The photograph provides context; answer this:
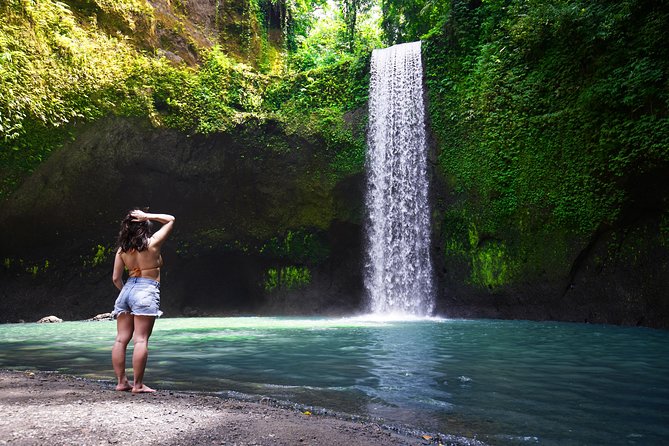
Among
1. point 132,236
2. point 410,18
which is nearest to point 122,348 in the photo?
point 132,236

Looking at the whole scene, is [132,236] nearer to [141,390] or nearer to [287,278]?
[141,390]

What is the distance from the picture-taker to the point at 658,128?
10.9 metres

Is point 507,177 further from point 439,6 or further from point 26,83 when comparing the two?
point 26,83

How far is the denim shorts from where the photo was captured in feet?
13.9

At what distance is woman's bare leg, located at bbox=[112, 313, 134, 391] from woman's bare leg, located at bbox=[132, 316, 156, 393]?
0.12m

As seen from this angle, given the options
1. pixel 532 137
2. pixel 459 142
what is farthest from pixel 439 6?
pixel 532 137

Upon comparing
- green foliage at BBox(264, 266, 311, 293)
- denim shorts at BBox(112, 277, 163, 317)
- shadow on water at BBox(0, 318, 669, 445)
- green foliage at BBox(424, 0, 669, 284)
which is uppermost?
green foliage at BBox(424, 0, 669, 284)

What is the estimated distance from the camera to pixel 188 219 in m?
17.2

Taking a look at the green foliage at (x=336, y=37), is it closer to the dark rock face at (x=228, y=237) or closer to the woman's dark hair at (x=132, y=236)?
the dark rock face at (x=228, y=237)

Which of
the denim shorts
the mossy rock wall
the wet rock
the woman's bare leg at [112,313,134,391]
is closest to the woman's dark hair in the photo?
the denim shorts

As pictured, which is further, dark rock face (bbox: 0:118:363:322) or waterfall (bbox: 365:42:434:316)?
waterfall (bbox: 365:42:434:316)

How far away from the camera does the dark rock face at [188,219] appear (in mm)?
14953

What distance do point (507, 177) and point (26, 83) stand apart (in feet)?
43.4

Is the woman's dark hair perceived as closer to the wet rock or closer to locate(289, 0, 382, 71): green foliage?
the wet rock
